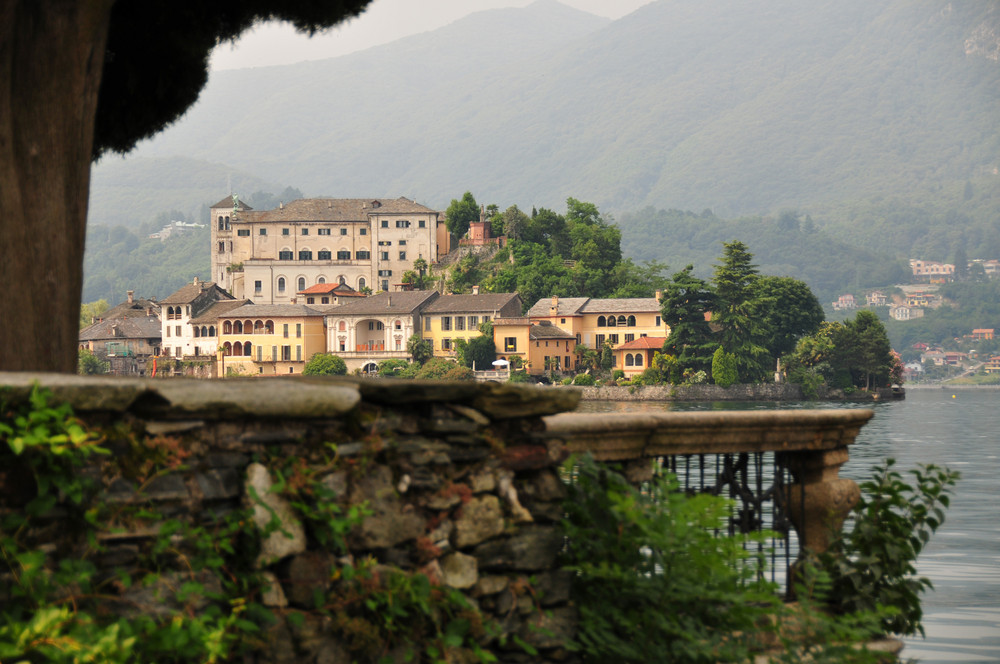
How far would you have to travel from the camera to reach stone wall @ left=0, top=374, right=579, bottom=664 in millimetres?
3400

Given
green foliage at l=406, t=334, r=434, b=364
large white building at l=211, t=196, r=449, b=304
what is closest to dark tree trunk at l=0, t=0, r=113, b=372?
green foliage at l=406, t=334, r=434, b=364

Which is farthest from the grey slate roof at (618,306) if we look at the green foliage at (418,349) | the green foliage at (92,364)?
the green foliage at (92,364)

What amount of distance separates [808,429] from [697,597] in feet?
5.33

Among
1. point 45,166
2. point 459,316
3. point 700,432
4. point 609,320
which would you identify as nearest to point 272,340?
point 459,316

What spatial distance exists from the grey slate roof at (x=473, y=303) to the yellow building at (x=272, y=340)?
1097 cm

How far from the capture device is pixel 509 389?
413 centimetres

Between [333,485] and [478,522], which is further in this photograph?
[478,522]

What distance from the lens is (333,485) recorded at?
3736mm

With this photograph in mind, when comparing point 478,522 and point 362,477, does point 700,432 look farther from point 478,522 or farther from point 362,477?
point 362,477

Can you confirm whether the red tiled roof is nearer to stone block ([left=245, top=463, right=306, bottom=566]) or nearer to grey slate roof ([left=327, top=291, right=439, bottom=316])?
grey slate roof ([left=327, top=291, right=439, bottom=316])

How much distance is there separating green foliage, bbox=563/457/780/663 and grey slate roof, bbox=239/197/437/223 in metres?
114

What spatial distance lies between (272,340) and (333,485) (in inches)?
3966

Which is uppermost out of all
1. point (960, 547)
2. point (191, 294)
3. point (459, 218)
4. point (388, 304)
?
point (459, 218)

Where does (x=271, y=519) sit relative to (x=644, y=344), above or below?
below
